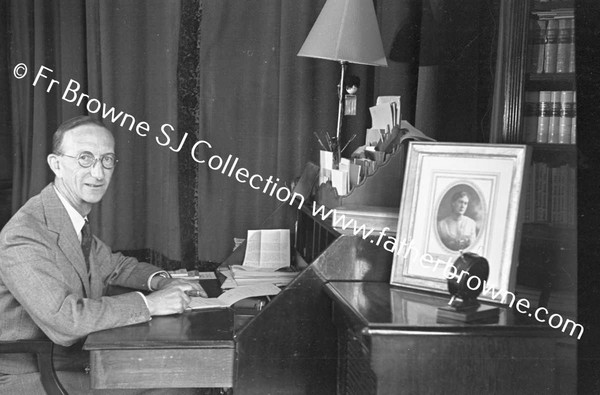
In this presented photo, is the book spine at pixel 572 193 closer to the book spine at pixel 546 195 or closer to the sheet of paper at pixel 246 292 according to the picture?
the book spine at pixel 546 195

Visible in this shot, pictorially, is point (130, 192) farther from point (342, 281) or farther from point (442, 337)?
point (442, 337)

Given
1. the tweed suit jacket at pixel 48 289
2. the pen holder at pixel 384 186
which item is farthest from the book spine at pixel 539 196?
Result: the tweed suit jacket at pixel 48 289

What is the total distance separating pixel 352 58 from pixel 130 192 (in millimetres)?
1281

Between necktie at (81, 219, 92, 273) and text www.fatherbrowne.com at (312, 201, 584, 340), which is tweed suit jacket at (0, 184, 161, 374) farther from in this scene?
text www.fatherbrowne.com at (312, 201, 584, 340)

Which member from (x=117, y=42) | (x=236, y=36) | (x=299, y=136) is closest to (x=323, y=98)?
(x=299, y=136)

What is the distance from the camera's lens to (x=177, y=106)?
314 cm

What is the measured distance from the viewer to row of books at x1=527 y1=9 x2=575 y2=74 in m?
2.04

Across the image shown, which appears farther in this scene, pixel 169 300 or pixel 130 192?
pixel 130 192

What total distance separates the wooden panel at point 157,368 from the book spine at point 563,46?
1.22 metres

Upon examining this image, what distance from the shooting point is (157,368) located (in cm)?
164

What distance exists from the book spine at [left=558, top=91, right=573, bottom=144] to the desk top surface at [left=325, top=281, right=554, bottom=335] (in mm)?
706

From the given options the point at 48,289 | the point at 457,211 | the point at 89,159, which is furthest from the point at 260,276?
the point at 457,211

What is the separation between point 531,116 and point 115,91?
1.84 metres

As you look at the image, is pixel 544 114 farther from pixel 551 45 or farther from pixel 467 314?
pixel 467 314
